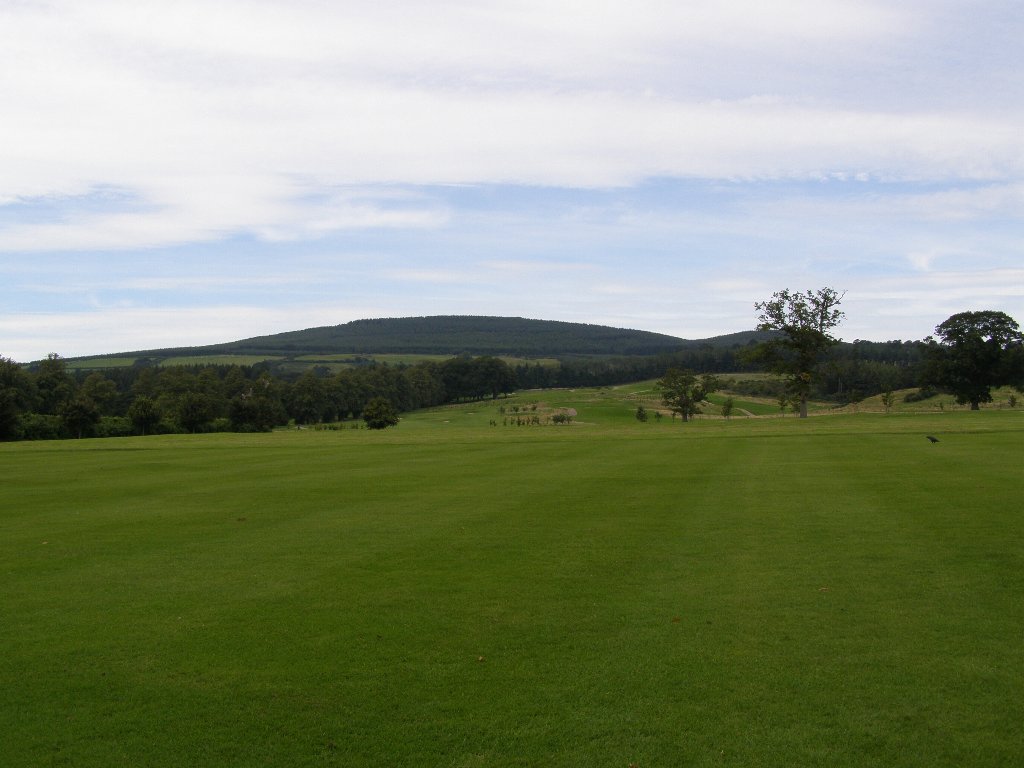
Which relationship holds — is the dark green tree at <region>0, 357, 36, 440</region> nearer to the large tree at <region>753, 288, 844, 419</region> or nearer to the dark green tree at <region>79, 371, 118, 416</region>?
the dark green tree at <region>79, 371, 118, 416</region>

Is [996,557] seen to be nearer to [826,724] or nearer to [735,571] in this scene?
[735,571]

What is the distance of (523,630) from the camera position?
8.81 m

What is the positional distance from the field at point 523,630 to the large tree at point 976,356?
214ft

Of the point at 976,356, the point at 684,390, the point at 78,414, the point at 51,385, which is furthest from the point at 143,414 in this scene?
the point at 976,356

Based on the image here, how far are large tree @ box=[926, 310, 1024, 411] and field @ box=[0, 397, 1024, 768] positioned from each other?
2574 inches

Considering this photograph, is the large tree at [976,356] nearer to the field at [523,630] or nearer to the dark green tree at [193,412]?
the field at [523,630]

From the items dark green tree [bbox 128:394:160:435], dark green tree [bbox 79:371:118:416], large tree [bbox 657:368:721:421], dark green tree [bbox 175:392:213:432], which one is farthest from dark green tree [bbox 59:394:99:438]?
large tree [bbox 657:368:721:421]

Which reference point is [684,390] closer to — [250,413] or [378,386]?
[250,413]

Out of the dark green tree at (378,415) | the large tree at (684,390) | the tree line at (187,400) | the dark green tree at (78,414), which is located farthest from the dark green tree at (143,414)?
the large tree at (684,390)

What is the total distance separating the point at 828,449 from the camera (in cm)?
3303

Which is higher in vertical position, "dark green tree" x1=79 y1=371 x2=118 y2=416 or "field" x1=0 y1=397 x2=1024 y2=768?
"dark green tree" x1=79 y1=371 x2=118 y2=416

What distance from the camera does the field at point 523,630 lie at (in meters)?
6.44

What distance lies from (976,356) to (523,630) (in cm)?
8071

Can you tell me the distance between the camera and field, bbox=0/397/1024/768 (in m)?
6.44
